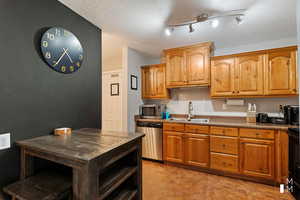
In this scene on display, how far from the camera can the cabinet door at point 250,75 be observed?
7.98 ft

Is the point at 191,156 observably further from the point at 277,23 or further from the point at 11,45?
the point at 11,45

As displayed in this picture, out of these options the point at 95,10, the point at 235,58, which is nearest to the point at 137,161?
the point at 95,10

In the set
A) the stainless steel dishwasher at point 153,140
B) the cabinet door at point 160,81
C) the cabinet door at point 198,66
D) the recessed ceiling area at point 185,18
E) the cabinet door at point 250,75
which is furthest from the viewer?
the cabinet door at point 160,81

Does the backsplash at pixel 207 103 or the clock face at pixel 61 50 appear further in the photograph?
the backsplash at pixel 207 103

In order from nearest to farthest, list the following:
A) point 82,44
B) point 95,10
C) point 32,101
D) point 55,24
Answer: point 32,101 → point 55,24 → point 95,10 → point 82,44

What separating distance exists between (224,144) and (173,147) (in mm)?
900

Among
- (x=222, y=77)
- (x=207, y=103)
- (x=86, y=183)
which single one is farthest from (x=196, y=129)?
(x=86, y=183)

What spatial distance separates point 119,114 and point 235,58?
107 inches

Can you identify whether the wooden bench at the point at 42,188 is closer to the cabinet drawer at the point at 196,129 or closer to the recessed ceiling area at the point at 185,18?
the recessed ceiling area at the point at 185,18

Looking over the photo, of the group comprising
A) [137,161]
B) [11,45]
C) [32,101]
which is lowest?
[137,161]

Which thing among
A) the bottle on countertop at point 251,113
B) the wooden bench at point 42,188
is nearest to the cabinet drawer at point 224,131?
the bottle on countertop at point 251,113

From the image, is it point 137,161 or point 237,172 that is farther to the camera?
point 237,172

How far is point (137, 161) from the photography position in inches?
55.8

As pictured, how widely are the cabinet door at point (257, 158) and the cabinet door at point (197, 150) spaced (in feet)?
1.77
